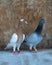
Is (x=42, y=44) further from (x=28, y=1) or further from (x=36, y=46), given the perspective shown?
(x=28, y=1)

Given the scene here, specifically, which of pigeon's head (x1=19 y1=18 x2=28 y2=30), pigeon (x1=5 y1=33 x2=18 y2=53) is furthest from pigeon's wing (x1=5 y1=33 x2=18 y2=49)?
pigeon's head (x1=19 y1=18 x2=28 y2=30)

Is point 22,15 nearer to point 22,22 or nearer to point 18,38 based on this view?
point 22,22

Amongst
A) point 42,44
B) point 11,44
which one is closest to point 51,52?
point 42,44

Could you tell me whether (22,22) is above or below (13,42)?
above

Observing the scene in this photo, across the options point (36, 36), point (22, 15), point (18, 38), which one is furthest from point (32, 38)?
point (22, 15)

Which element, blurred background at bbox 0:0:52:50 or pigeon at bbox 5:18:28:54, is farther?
blurred background at bbox 0:0:52:50

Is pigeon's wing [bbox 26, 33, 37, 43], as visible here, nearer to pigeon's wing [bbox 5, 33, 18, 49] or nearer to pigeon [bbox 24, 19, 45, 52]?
pigeon [bbox 24, 19, 45, 52]

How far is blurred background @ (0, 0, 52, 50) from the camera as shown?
11.7 ft

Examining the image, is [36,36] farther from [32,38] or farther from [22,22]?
[22,22]

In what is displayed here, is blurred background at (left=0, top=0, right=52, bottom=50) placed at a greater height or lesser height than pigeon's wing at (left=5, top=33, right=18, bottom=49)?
greater

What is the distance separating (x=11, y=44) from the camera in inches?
131

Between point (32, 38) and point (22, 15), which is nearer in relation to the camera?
point (32, 38)

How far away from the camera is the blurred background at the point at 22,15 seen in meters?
3.56

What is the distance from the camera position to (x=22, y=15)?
3.57 m
